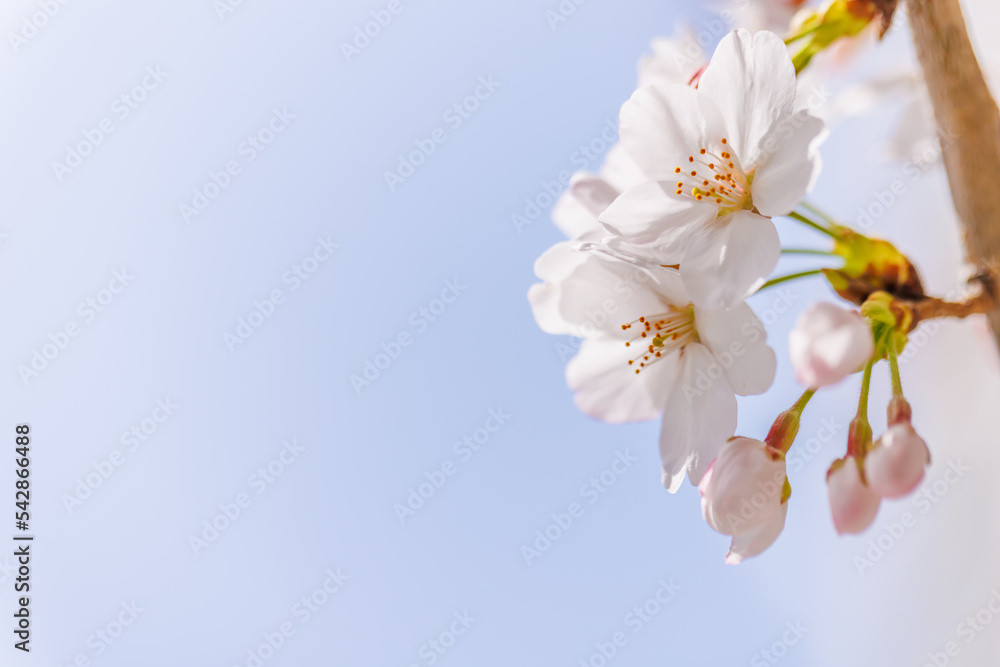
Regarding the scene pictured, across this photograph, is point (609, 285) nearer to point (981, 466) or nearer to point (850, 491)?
point (850, 491)

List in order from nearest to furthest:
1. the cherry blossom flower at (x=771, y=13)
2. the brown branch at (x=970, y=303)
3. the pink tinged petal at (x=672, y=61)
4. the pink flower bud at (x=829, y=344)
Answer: the pink flower bud at (x=829, y=344) < the brown branch at (x=970, y=303) < the pink tinged petal at (x=672, y=61) < the cherry blossom flower at (x=771, y=13)

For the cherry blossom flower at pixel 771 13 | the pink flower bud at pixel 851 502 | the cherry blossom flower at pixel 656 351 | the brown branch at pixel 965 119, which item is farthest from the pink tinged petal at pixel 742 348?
the cherry blossom flower at pixel 771 13

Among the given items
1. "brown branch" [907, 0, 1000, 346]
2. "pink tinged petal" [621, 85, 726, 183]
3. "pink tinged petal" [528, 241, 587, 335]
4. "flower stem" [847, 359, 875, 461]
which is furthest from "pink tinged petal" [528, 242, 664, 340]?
"brown branch" [907, 0, 1000, 346]

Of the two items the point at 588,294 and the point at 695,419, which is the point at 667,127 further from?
the point at 695,419

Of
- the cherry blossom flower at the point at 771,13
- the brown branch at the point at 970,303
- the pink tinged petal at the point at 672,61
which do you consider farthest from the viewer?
the cherry blossom flower at the point at 771,13

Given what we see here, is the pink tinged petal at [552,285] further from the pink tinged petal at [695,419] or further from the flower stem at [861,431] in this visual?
the flower stem at [861,431]

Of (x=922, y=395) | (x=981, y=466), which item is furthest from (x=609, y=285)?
(x=981, y=466)
